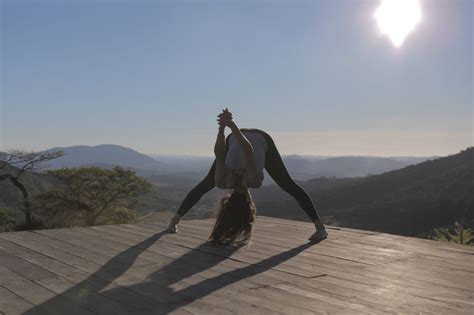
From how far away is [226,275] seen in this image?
3.33 meters

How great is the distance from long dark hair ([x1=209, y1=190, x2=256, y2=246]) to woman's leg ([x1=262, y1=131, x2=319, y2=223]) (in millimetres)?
534

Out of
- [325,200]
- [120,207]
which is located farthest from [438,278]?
[325,200]

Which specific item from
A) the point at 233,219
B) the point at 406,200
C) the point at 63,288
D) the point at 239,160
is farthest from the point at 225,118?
the point at 406,200

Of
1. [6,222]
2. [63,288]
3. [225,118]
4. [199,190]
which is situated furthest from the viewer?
[6,222]

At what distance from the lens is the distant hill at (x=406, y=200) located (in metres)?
39.2

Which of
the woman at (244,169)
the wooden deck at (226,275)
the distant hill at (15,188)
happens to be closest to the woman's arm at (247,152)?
the woman at (244,169)

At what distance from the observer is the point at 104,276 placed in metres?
3.17

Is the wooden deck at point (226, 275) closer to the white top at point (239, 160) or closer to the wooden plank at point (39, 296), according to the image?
the wooden plank at point (39, 296)

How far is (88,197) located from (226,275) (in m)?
21.1

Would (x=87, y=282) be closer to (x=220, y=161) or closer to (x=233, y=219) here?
(x=233, y=219)

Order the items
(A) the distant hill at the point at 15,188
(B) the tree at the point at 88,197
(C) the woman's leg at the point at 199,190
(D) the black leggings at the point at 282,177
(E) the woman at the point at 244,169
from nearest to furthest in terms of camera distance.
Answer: (E) the woman at the point at 244,169 → (D) the black leggings at the point at 282,177 → (C) the woman's leg at the point at 199,190 → (B) the tree at the point at 88,197 → (A) the distant hill at the point at 15,188

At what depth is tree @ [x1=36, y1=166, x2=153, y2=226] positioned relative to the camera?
22562 mm

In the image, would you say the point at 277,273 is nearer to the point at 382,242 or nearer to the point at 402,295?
the point at 402,295

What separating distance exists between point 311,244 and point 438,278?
1563mm
